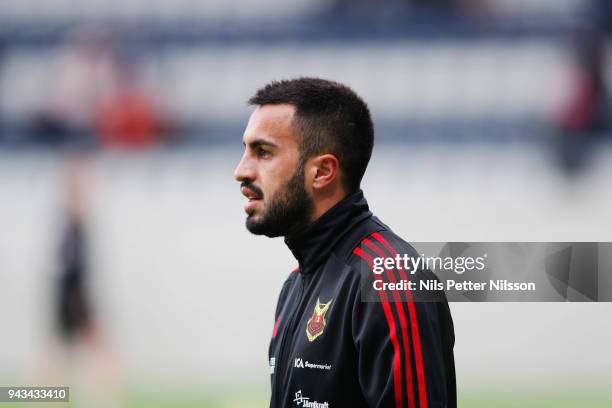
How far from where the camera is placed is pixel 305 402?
226cm

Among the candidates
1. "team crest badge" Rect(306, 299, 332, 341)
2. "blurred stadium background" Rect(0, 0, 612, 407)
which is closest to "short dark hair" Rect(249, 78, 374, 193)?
"team crest badge" Rect(306, 299, 332, 341)

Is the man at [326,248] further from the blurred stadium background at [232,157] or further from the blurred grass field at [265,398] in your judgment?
the blurred stadium background at [232,157]

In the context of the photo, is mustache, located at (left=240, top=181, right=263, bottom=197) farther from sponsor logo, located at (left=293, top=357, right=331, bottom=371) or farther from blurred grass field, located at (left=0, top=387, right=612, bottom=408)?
blurred grass field, located at (left=0, top=387, right=612, bottom=408)

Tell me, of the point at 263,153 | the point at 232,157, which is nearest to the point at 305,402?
the point at 263,153

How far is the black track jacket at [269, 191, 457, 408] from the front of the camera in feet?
6.88

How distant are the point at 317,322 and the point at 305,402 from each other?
0.19m

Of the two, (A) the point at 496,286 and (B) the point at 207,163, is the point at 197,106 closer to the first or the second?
(B) the point at 207,163

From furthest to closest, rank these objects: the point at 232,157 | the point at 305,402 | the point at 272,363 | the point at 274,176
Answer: the point at 232,157 → the point at 272,363 → the point at 274,176 → the point at 305,402

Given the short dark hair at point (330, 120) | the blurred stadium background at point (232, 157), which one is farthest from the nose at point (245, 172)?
the blurred stadium background at point (232, 157)

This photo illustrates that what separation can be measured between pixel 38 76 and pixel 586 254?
384 inches

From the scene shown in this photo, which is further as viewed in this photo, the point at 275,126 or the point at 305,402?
the point at 275,126

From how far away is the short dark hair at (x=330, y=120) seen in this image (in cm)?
246

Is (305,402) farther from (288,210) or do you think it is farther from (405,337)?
(288,210)

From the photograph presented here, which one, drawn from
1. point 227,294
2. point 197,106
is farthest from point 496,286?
point 197,106
